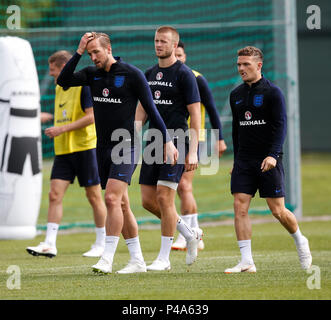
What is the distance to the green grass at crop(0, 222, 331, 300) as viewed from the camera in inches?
246

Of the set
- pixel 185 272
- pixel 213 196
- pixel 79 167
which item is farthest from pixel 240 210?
pixel 213 196

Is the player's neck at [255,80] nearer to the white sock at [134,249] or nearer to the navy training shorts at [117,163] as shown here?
the navy training shorts at [117,163]

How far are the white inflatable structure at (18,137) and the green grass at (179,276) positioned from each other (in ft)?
1.85

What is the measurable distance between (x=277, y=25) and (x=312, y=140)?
19.8 meters

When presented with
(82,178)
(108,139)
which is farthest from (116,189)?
(82,178)

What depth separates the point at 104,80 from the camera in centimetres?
758

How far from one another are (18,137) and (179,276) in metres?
4.72

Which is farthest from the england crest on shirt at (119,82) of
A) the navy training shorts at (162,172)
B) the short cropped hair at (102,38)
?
the navy training shorts at (162,172)

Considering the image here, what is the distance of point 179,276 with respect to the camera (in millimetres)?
7352

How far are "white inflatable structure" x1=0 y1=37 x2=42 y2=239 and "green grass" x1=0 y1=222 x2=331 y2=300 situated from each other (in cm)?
56

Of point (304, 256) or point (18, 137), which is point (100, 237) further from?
point (304, 256)

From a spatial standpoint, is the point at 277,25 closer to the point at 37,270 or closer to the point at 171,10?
the point at 37,270

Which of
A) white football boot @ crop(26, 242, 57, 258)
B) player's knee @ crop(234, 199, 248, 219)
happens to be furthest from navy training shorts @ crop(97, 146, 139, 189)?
white football boot @ crop(26, 242, 57, 258)

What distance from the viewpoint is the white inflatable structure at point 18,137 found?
1141 centimetres
